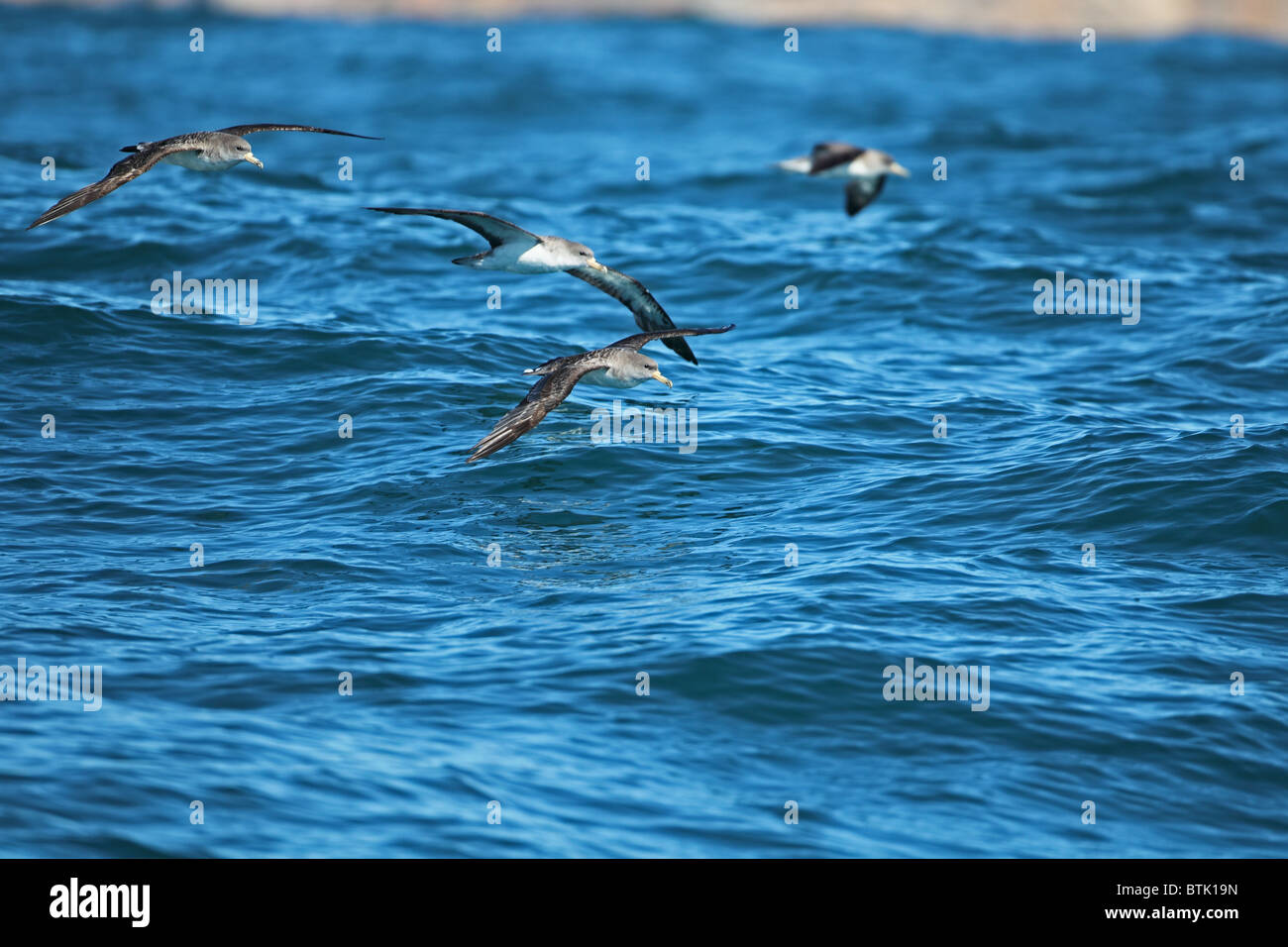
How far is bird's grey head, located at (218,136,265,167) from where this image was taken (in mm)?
13875

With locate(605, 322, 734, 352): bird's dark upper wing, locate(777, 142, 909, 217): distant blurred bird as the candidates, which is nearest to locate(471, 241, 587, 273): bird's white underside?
locate(605, 322, 734, 352): bird's dark upper wing

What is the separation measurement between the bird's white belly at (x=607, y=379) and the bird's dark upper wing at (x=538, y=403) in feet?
0.55

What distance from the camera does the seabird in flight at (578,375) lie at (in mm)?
11930

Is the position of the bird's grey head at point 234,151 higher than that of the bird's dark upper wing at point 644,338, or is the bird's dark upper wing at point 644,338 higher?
the bird's grey head at point 234,151

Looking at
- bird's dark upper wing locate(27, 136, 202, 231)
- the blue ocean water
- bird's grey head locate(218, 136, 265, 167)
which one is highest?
bird's grey head locate(218, 136, 265, 167)

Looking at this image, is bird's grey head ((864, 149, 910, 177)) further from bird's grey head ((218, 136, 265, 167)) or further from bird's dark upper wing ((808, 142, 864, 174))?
bird's grey head ((218, 136, 265, 167))

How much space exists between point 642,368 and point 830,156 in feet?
16.5

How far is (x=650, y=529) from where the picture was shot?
44.1 ft

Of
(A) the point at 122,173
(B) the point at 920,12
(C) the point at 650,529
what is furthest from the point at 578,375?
(B) the point at 920,12

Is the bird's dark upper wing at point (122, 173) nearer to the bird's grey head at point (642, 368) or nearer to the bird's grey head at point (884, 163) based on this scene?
the bird's grey head at point (642, 368)

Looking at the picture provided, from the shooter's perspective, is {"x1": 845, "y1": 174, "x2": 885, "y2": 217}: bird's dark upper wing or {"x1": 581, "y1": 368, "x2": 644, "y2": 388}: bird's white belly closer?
{"x1": 581, "y1": 368, "x2": 644, "y2": 388}: bird's white belly

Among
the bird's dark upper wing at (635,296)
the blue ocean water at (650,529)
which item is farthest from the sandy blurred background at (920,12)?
the bird's dark upper wing at (635,296)

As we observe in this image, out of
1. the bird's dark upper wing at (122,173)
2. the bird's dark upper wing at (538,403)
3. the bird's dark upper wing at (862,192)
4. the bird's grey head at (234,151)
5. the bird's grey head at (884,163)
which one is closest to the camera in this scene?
the bird's dark upper wing at (538,403)

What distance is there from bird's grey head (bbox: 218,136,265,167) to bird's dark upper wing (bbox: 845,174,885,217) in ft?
27.5
